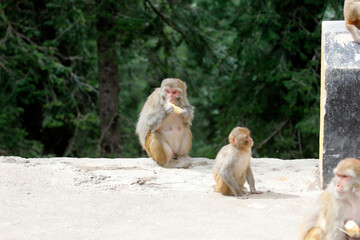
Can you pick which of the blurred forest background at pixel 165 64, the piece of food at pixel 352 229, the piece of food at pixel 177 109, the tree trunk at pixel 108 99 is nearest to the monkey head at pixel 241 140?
the piece of food at pixel 177 109

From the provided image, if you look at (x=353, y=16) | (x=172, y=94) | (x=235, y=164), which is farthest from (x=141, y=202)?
(x=353, y=16)

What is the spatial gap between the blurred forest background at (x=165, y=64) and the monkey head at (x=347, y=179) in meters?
8.05

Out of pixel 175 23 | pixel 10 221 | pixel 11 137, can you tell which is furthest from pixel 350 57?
pixel 11 137

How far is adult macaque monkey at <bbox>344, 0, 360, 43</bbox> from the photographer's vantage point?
849 cm

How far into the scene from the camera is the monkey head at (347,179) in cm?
516

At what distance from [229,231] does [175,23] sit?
987 cm

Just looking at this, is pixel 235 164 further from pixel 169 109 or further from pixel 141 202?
pixel 169 109

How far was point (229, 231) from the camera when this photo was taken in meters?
6.41

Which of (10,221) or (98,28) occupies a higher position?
(98,28)

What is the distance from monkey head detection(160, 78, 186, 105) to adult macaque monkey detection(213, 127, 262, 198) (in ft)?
6.93

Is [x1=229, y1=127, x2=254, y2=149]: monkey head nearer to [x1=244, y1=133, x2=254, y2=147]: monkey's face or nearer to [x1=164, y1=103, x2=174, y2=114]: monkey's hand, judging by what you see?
[x1=244, y1=133, x2=254, y2=147]: monkey's face

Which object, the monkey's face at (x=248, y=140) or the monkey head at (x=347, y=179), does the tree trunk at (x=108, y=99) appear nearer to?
the monkey's face at (x=248, y=140)

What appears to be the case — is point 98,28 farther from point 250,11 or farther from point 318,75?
point 318,75

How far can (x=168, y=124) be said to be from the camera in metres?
10.1
